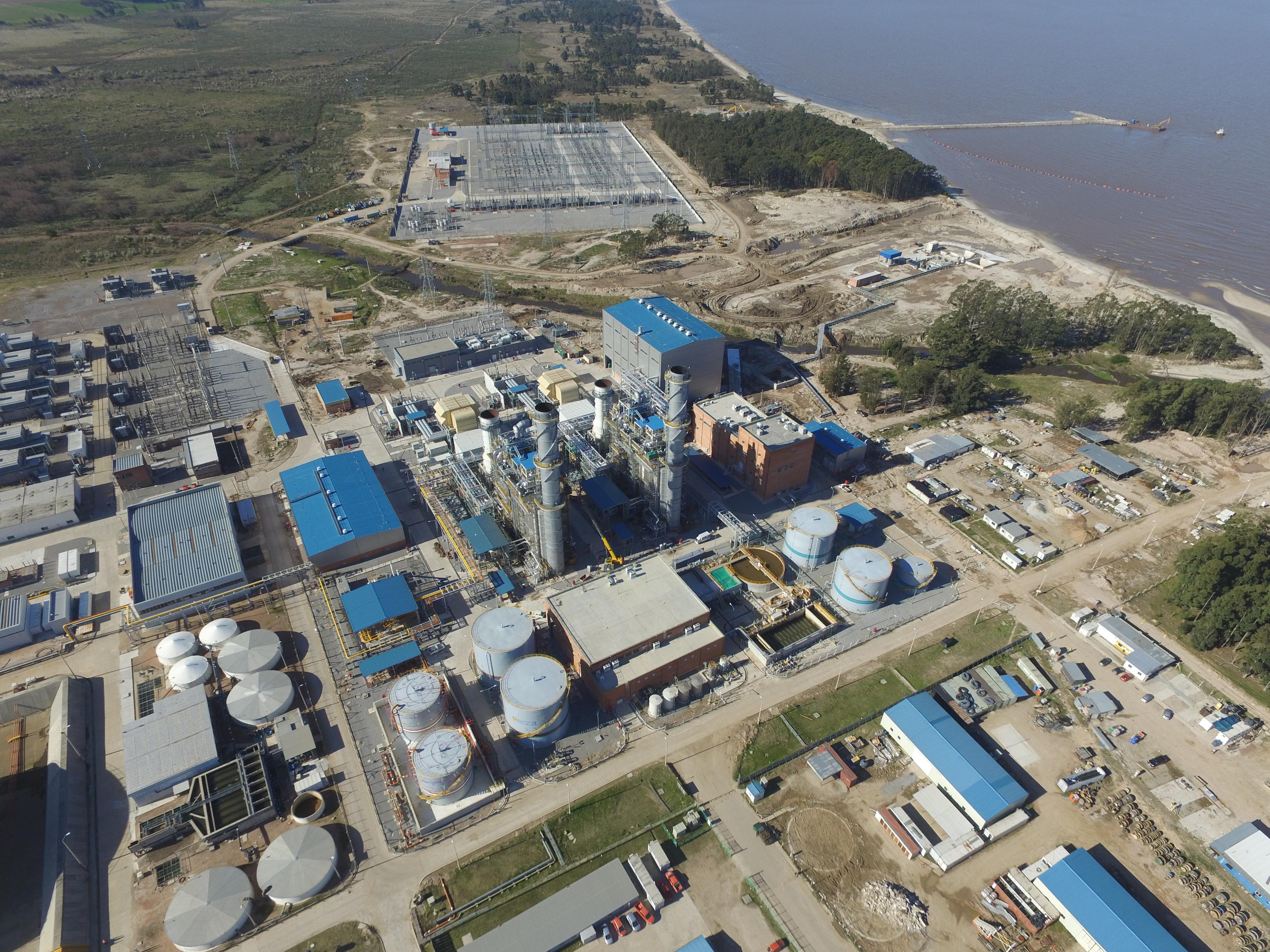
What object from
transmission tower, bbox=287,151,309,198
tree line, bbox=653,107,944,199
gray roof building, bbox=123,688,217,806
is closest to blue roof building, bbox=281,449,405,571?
gray roof building, bbox=123,688,217,806

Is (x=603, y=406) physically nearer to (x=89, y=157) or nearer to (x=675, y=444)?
(x=675, y=444)

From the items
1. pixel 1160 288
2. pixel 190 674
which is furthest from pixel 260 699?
pixel 1160 288

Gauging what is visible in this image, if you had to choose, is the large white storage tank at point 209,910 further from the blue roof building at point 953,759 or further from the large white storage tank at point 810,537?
the large white storage tank at point 810,537

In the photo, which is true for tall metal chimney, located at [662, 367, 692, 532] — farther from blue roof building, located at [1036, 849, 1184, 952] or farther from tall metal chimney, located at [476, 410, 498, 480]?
blue roof building, located at [1036, 849, 1184, 952]

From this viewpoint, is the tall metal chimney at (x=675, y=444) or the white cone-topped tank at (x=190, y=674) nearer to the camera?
the white cone-topped tank at (x=190, y=674)

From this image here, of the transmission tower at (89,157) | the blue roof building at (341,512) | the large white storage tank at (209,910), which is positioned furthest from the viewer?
the transmission tower at (89,157)

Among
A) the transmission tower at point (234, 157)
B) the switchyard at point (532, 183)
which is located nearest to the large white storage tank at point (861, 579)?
the switchyard at point (532, 183)
